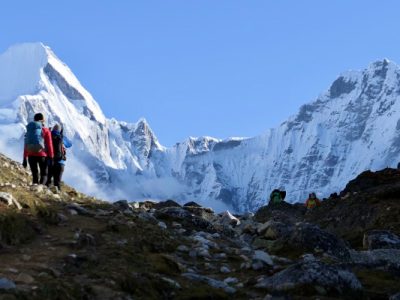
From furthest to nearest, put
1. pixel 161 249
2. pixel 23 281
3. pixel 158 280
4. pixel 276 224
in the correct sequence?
1. pixel 276 224
2. pixel 161 249
3. pixel 158 280
4. pixel 23 281

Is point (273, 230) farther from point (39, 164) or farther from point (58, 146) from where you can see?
point (39, 164)

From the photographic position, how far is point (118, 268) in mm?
13422

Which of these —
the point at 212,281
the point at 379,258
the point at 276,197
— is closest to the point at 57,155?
the point at 379,258

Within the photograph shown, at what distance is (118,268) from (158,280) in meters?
0.83

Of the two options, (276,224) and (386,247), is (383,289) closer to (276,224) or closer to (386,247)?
(386,247)

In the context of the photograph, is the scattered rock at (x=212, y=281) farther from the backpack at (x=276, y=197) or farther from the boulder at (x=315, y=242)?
the backpack at (x=276, y=197)

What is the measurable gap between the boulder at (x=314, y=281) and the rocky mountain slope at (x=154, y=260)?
2 cm

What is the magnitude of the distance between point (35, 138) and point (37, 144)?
0.19m

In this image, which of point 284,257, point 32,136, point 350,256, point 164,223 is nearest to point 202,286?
point 284,257

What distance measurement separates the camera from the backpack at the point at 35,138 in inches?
901

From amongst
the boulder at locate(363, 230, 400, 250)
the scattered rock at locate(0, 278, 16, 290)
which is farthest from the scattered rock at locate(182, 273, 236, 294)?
the boulder at locate(363, 230, 400, 250)

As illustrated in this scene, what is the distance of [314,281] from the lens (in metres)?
13.4

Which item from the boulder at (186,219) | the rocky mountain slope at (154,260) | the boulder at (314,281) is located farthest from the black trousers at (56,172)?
the boulder at (314,281)

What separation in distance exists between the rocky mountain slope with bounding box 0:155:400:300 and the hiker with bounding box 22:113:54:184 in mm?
2917
